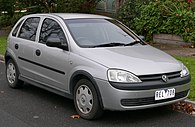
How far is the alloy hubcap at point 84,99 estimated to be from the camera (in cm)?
547

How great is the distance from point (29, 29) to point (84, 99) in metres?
2.31

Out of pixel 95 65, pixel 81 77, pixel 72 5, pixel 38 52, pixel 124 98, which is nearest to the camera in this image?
pixel 124 98

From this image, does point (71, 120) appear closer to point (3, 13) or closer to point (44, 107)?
point (44, 107)

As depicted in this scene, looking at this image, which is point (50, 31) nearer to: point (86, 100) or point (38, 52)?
point (38, 52)

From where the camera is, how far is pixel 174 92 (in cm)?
544

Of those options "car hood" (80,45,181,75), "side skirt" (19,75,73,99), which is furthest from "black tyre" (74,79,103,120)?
"car hood" (80,45,181,75)

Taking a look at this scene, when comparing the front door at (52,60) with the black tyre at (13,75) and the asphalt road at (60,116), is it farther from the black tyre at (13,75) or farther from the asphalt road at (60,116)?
the black tyre at (13,75)

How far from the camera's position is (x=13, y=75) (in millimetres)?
7520

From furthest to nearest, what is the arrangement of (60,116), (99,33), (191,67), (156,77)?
(191,67) → (99,33) → (60,116) → (156,77)

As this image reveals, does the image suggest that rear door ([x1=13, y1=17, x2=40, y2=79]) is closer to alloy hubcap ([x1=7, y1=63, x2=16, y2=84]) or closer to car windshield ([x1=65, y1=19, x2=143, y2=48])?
alloy hubcap ([x1=7, y1=63, x2=16, y2=84])

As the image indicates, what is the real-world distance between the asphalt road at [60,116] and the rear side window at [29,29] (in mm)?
1169

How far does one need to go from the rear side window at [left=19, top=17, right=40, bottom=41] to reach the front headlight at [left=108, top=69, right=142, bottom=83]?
230cm

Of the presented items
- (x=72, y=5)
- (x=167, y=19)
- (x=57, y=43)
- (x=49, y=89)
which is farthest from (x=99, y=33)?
(x=72, y=5)

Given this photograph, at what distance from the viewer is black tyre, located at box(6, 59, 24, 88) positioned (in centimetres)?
743
